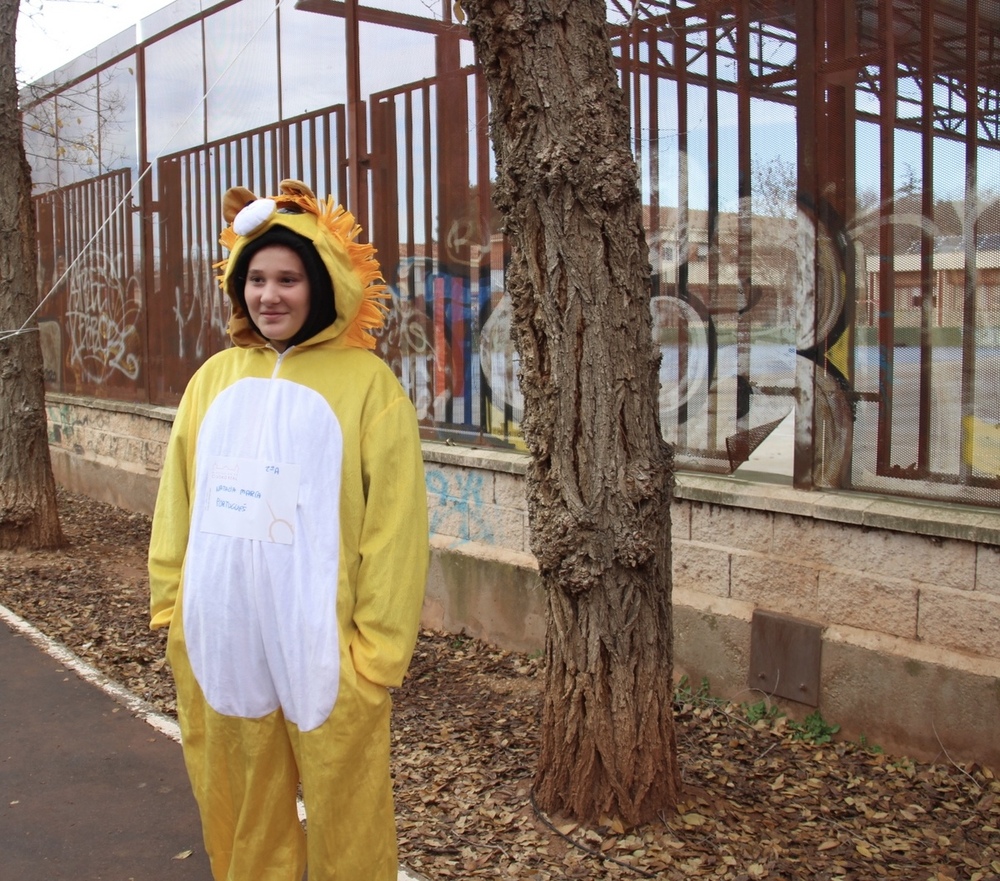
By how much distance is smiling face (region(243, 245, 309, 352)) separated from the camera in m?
2.65

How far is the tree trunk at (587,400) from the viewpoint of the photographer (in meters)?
3.20

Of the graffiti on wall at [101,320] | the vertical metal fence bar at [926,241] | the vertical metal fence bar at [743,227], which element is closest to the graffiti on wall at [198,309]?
the graffiti on wall at [101,320]

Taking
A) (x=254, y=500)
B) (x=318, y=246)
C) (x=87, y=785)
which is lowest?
(x=87, y=785)

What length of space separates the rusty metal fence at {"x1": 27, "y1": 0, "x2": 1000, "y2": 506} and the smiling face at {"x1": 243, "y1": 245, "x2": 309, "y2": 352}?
78.0 inches

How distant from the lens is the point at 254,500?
2.59 m

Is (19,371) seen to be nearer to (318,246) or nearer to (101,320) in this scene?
(101,320)

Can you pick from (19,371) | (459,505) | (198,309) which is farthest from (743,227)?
(198,309)

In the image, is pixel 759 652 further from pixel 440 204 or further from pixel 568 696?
pixel 440 204

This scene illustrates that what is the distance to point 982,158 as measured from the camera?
156 inches

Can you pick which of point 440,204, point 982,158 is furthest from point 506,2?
point 440,204

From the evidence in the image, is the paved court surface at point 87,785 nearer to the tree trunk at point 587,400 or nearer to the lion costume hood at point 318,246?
the tree trunk at point 587,400

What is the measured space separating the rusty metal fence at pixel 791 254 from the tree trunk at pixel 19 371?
3050 mm

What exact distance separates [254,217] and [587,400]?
1.17 meters

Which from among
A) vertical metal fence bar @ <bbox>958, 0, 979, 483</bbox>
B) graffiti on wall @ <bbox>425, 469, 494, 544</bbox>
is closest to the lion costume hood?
vertical metal fence bar @ <bbox>958, 0, 979, 483</bbox>
